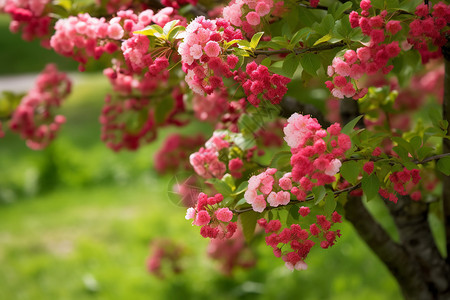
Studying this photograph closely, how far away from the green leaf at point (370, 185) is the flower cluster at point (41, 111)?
280 centimetres

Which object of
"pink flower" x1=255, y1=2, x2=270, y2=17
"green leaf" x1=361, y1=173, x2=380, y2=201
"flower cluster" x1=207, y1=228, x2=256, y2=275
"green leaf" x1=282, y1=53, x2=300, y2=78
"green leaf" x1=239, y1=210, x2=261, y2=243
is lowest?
"flower cluster" x1=207, y1=228, x2=256, y2=275

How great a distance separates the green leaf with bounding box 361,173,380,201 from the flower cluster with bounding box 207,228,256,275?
318cm

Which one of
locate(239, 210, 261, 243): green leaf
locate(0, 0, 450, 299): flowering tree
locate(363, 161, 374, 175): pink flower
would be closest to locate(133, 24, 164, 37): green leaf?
locate(0, 0, 450, 299): flowering tree

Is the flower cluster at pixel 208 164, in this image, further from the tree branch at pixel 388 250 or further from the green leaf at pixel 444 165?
the green leaf at pixel 444 165

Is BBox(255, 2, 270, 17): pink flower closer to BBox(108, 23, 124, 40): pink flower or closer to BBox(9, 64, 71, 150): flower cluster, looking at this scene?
BBox(108, 23, 124, 40): pink flower

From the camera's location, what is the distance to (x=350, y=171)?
1.59 meters

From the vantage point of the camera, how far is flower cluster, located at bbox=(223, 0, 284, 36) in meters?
1.66

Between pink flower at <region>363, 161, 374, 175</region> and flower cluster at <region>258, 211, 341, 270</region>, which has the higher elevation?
pink flower at <region>363, 161, 374, 175</region>

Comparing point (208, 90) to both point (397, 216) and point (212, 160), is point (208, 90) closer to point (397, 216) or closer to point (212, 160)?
point (212, 160)

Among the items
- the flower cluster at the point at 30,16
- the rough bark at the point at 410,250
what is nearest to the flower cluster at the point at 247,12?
the rough bark at the point at 410,250

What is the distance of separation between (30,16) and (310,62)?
159 cm

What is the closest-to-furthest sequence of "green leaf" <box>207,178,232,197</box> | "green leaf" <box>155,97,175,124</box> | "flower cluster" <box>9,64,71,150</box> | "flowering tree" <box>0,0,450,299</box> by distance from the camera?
"flowering tree" <box>0,0,450,299</box>, "green leaf" <box>207,178,232,197</box>, "green leaf" <box>155,97,175,124</box>, "flower cluster" <box>9,64,71,150</box>

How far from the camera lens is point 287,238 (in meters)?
1.61

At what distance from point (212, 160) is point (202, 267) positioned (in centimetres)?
323
